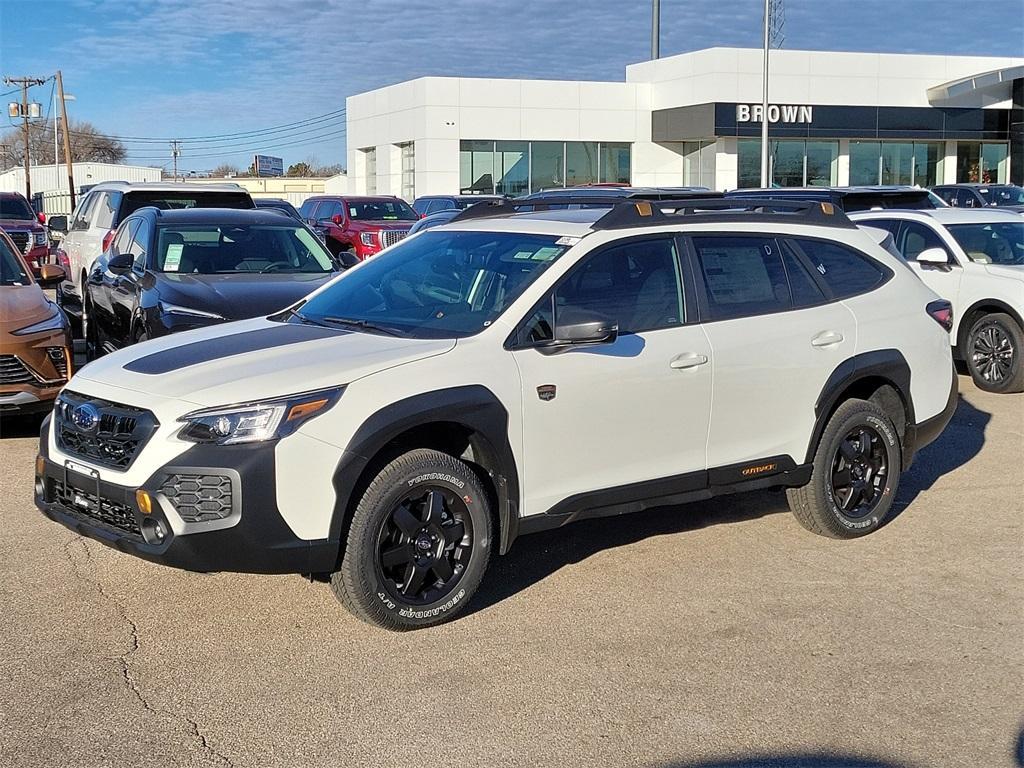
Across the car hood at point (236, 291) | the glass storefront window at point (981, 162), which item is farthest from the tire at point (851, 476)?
the glass storefront window at point (981, 162)

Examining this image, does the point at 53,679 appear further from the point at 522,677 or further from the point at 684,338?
the point at 684,338

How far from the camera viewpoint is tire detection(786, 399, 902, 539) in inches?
252

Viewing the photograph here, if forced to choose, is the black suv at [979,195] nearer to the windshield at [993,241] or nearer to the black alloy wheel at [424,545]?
the windshield at [993,241]

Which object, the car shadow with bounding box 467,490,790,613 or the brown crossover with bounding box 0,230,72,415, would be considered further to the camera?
the brown crossover with bounding box 0,230,72,415

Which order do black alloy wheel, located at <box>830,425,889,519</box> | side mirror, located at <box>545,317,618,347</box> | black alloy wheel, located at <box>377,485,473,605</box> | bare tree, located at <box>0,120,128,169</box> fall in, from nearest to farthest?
black alloy wheel, located at <box>377,485,473,605</box>
side mirror, located at <box>545,317,618,347</box>
black alloy wheel, located at <box>830,425,889,519</box>
bare tree, located at <box>0,120,128,169</box>

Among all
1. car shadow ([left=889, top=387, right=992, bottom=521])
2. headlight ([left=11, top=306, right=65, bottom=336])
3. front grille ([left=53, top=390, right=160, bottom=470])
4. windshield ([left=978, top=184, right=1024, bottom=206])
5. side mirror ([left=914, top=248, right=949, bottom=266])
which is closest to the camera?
front grille ([left=53, top=390, right=160, bottom=470])

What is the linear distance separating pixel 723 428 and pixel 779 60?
39.1m

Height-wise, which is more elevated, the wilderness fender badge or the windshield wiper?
the windshield wiper

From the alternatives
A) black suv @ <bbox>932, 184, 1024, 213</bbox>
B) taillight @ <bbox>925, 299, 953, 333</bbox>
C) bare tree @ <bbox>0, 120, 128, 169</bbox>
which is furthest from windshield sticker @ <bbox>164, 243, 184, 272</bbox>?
bare tree @ <bbox>0, 120, 128, 169</bbox>

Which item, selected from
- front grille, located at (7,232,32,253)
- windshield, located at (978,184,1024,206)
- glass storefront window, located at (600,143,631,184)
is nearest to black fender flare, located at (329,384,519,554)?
front grille, located at (7,232,32,253)

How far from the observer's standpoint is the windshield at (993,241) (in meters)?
12.0

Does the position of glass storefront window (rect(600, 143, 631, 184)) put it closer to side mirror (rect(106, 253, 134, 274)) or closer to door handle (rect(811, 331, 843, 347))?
side mirror (rect(106, 253, 134, 274))

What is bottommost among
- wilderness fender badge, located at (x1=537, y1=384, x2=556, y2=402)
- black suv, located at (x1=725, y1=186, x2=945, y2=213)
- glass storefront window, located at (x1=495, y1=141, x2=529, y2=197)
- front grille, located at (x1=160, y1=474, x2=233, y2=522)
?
front grille, located at (x1=160, y1=474, x2=233, y2=522)

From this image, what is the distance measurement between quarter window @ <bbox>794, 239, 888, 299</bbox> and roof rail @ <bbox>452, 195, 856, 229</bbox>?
0.50 feet
